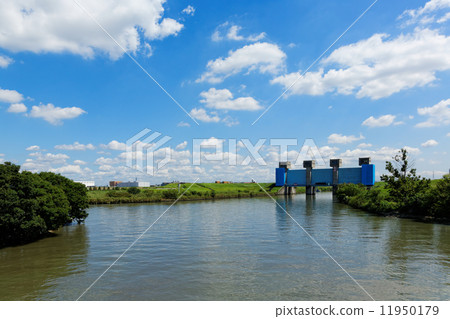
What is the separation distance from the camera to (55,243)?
2933cm

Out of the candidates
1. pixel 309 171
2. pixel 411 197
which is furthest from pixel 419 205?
pixel 309 171

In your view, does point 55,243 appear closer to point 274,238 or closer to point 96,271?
point 96,271

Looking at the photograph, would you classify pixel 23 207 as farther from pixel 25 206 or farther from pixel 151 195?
pixel 151 195

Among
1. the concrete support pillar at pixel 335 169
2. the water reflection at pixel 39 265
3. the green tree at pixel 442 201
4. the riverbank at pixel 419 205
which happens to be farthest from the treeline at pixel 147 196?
the green tree at pixel 442 201

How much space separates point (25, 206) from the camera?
26562mm

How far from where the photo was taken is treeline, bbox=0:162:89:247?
84.4ft

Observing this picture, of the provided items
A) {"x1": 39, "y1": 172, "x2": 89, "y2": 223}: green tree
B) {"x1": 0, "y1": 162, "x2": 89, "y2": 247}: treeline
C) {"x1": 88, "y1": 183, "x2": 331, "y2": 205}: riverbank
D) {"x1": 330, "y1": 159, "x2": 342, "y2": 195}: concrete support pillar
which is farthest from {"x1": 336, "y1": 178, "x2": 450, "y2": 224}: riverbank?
{"x1": 330, "y1": 159, "x2": 342, "y2": 195}: concrete support pillar

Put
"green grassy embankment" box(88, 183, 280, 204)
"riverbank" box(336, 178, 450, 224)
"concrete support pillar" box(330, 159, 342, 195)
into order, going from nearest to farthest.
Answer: "riverbank" box(336, 178, 450, 224) → "green grassy embankment" box(88, 183, 280, 204) → "concrete support pillar" box(330, 159, 342, 195)

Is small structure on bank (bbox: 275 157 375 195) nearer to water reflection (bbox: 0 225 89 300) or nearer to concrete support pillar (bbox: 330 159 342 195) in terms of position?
concrete support pillar (bbox: 330 159 342 195)

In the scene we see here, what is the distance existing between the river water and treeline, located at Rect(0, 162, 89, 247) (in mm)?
Result: 1616

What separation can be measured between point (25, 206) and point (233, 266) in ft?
62.1

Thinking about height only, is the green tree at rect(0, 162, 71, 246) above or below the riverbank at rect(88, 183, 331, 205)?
above

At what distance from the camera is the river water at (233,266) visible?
15.4 meters

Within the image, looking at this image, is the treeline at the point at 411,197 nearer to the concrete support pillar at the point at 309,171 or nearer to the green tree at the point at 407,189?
the green tree at the point at 407,189
